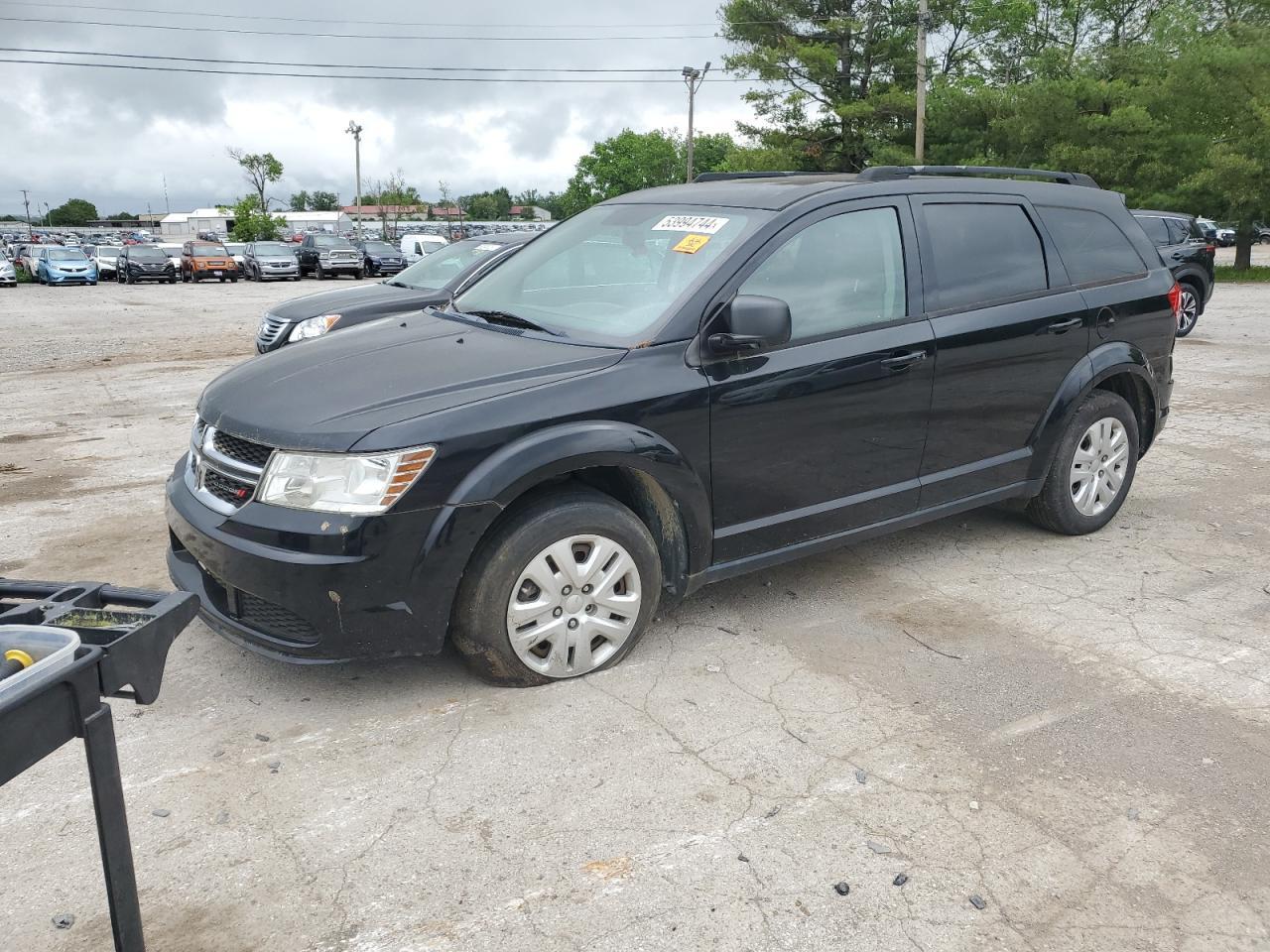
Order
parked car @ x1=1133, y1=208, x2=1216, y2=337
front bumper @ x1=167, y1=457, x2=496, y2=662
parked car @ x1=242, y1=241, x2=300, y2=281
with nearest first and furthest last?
1. front bumper @ x1=167, y1=457, x2=496, y2=662
2. parked car @ x1=1133, y1=208, x2=1216, y2=337
3. parked car @ x1=242, y1=241, x2=300, y2=281

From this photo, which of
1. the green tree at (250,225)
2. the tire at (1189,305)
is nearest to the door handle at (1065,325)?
the tire at (1189,305)

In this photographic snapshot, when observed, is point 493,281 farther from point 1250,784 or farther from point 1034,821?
point 1250,784

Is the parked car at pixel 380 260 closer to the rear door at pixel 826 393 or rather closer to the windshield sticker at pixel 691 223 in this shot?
the windshield sticker at pixel 691 223

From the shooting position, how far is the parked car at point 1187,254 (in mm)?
14281

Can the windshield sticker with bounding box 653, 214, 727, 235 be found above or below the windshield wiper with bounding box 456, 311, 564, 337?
above

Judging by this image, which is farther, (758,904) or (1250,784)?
(1250,784)

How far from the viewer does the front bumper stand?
3.33 m

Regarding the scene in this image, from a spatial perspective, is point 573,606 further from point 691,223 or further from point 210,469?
point 691,223

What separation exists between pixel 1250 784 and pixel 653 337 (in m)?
2.39

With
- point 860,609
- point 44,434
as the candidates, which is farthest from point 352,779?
point 44,434

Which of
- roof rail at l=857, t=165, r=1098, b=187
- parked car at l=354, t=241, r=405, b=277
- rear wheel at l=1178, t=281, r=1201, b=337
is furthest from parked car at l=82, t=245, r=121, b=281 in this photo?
roof rail at l=857, t=165, r=1098, b=187

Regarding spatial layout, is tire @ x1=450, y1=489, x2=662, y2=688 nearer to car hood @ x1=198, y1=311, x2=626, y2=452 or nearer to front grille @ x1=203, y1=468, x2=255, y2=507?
car hood @ x1=198, y1=311, x2=626, y2=452

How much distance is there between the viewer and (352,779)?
10.6 feet

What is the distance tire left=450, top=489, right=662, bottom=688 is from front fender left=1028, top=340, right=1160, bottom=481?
2257 millimetres
